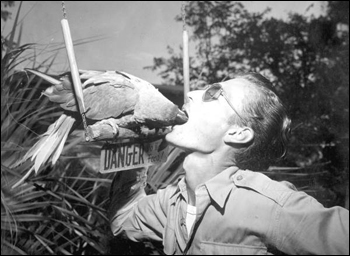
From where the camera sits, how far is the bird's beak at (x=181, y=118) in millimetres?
794

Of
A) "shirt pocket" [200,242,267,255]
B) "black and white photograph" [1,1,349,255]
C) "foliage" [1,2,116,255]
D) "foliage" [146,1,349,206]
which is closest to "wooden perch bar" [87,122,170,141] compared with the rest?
"black and white photograph" [1,1,349,255]

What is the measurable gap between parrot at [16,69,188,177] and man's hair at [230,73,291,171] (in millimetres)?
148

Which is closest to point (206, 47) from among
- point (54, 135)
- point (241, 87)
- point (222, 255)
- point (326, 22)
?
point (241, 87)

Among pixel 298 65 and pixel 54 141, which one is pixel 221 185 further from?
pixel 298 65

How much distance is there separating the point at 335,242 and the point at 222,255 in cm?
23

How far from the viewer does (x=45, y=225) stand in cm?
181

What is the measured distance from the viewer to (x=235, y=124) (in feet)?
2.62

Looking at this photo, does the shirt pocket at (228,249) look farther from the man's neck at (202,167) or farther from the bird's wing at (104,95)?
the bird's wing at (104,95)

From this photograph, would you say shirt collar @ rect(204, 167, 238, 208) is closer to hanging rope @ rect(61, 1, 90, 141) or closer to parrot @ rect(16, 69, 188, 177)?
parrot @ rect(16, 69, 188, 177)

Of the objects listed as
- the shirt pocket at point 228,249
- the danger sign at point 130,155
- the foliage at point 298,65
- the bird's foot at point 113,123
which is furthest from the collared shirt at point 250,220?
the foliage at point 298,65

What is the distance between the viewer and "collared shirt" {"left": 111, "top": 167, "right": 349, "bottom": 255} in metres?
0.62

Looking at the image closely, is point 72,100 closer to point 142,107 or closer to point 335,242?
point 142,107

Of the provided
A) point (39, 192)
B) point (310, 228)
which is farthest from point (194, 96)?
point (39, 192)

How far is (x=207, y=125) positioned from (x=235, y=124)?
0.21ft
